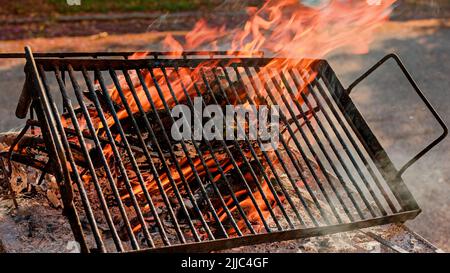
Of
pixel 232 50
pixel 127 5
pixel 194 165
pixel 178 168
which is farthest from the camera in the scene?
pixel 127 5

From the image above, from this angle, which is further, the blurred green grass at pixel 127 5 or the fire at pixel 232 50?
the blurred green grass at pixel 127 5

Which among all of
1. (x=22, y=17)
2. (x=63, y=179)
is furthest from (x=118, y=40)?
(x=63, y=179)

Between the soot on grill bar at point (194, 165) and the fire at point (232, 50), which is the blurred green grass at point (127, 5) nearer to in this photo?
the fire at point (232, 50)

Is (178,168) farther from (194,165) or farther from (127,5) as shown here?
(127,5)

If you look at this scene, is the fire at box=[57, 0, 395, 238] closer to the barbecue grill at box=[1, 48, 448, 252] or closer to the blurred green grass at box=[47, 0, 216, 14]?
the barbecue grill at box=[1, 48, 448, 252]

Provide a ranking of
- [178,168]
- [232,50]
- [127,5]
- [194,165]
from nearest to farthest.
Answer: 1. [178,168]
2. [194,165]
3. [232,50]
4. [127,5]

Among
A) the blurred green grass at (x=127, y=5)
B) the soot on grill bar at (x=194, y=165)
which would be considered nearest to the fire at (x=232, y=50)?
the soot on grill bar at (x=194, y=165)

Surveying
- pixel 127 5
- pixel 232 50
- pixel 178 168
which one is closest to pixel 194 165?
pixel 178 168

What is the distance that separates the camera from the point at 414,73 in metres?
5.56

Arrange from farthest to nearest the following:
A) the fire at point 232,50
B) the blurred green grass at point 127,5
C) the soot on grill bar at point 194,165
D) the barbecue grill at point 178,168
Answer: the blurred green grass at point 127,5
the fire at point 232,50
the soot on grill bar at point 194,165
the barbecue grill at point 178,168

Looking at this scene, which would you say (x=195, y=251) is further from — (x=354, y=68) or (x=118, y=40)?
(x=118, y=40)

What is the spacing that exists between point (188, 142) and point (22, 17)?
4.18m

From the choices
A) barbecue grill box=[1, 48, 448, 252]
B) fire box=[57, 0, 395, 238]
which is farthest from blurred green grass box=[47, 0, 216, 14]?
barbecue grill box=[1, 48, 448, 252]

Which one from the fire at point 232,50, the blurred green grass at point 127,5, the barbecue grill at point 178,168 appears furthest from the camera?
the blurred green grass at point 127,5
